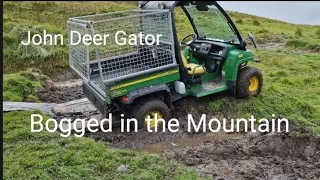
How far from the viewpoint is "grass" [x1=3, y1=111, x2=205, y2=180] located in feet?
17.8

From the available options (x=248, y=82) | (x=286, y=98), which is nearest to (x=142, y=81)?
(x=248, y=82)

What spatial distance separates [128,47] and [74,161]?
2.32m

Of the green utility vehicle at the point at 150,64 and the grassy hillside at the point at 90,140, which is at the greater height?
the green utility vehicle at the point at 150,64

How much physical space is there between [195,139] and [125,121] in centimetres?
116

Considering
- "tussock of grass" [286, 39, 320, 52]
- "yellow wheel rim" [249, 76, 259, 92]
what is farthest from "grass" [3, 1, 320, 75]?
"yellow wheel rim" [249, 76, 259, 92]

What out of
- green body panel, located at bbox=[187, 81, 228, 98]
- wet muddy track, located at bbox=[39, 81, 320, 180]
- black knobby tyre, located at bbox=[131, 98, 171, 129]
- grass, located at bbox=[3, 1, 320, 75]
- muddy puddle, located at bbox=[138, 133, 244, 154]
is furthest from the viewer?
grass, located at bbox=[3, 1, 320, 75]

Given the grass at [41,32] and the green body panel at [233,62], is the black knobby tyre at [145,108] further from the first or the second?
the grass at [41,32]

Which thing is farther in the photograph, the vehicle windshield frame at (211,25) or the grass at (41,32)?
the grass at (41,32)

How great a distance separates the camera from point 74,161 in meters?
5.69

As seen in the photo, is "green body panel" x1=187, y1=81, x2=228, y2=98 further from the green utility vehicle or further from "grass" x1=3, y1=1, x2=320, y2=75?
"grass" x1=3, y1=1, x2=320, y2=75

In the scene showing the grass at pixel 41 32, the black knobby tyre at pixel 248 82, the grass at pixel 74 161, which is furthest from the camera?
the grass at pixel 41 32

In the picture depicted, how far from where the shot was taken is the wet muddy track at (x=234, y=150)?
5.71m

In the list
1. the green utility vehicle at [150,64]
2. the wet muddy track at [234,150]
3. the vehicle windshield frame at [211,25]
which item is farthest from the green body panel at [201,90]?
the vehicle windshield frame at [211,25]

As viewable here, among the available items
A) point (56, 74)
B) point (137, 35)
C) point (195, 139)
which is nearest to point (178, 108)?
point (195, 139)
